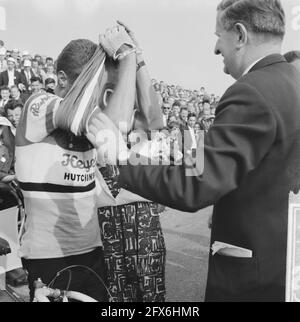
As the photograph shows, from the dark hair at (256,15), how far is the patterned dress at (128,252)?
923mm

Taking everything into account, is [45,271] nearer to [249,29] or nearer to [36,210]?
[36,210]

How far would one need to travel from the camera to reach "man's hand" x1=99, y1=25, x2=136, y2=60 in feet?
3.81

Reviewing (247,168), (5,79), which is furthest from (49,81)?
(247,168)

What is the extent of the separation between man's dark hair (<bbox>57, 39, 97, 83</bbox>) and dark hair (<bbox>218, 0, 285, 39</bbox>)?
49cm

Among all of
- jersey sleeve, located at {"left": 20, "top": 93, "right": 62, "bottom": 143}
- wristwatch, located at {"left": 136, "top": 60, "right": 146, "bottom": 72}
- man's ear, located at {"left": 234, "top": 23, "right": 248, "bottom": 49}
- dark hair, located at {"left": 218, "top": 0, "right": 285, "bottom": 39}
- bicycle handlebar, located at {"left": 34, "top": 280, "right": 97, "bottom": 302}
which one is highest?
dark hair, located at {"left": 218, "top": 0, "right": 285, "bottom": 39}

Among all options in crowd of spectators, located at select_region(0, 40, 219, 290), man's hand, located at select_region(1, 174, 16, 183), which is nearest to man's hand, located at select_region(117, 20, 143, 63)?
crowd of spectators, located at select_region(0, 40, 219, 290)

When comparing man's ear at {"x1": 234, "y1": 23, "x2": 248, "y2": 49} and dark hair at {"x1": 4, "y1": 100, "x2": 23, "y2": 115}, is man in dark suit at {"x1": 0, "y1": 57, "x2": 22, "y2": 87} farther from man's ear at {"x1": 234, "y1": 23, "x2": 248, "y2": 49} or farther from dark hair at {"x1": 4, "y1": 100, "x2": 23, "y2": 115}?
man's ear at {"x1": 234, "y1": 23, "x2": 248, "y2": 49}

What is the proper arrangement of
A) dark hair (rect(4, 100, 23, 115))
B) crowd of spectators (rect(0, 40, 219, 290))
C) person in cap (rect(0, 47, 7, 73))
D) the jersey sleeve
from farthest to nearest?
1. dark hair (rect(4, 100, 23, 115))
2. crowd of spectators (rect(0, 40, 219, 290))
3. person in cap (rect(0, 47, 7, 73))
4. the jersey sleeve

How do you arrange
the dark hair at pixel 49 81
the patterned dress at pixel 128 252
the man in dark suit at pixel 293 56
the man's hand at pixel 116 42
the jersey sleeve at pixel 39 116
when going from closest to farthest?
the man's hand at pixel 116 42
the jersey sleeve at pixel 39 116
the man in dark suit at pixel 293 56
the patterned dress at pixel 128 252
the dark hair at pixel 49 81

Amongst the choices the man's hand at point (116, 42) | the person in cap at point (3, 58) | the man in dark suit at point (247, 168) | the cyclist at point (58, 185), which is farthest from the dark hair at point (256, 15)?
the person in cap at point (3, 58)

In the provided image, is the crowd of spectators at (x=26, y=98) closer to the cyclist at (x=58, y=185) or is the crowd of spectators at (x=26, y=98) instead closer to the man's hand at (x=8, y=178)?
the man's hand at (x=8, y=178)

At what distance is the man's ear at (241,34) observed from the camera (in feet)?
3.25
